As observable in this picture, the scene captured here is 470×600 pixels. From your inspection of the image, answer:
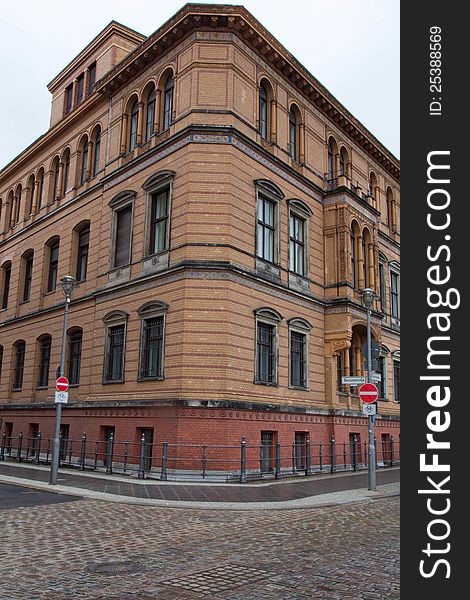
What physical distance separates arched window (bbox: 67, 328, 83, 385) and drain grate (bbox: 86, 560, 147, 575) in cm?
1742

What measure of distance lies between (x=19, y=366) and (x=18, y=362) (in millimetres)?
331

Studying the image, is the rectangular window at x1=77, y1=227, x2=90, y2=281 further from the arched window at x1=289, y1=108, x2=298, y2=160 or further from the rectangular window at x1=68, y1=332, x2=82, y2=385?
the arched window at x1=289, y1=108, x2=298, y2=160

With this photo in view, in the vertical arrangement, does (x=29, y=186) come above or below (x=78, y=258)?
above

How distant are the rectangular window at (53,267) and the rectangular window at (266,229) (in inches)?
464

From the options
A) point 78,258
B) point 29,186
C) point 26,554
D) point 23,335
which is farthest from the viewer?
point 29,186

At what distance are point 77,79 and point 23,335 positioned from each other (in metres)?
14.1

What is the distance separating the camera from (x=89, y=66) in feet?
96.9

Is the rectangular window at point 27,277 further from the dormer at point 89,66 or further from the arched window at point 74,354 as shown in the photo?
the dormer at point 89,66

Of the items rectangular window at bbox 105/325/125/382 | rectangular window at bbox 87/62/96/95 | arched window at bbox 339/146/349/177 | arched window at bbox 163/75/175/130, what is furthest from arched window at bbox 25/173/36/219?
arched window at bbox 339/146/349/177

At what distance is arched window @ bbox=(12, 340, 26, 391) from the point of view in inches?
1144

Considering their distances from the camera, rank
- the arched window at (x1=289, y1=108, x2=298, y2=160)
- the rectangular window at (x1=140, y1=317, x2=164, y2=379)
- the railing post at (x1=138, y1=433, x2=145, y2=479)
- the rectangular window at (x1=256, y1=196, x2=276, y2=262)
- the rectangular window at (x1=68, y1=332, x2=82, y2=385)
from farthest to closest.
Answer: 1. the rectangular window at (x1=68, y1=332, x2=82, y2=385)
2. the arched window at (x1=289, y1=108, x2=298, y2=160)
3. the rectangular window at (x1=256, y1=196, x2=276, y2=262)
4. the rectangular window at (x1=140, y1=317, x2=164, y2=379)
5. the railing post at (x1=138, y1=433, x2=145, y2=479)

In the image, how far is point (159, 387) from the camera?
18.4 m

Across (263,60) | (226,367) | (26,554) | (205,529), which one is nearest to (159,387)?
(226,367)

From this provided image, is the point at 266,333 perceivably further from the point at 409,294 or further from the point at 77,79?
the point at 77,79
